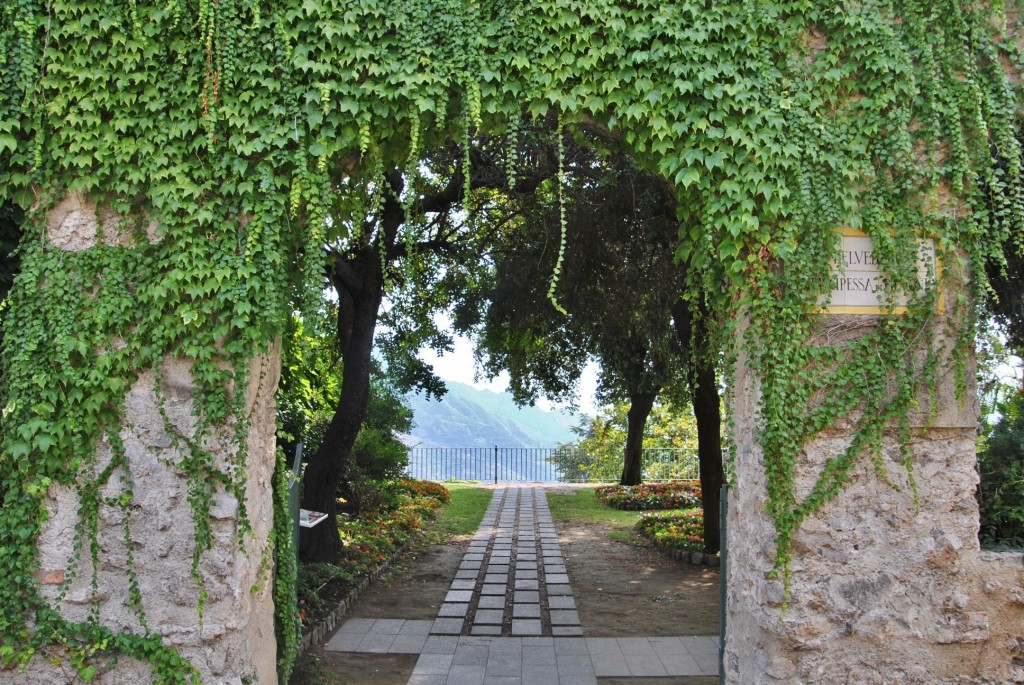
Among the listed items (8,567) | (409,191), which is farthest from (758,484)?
(8,567)

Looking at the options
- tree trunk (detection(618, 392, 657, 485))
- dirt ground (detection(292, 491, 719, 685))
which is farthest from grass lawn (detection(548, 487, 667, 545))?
tree trunk (detection(618, 392, 657, 485))

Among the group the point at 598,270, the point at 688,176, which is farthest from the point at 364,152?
the point at 598,270

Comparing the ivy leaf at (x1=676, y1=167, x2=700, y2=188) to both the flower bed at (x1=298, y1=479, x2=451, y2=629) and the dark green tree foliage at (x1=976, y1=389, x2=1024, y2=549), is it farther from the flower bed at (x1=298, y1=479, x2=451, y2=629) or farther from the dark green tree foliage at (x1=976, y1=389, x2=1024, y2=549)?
the flower bed at (x1=298, y1=479, x2=451, y2=629)

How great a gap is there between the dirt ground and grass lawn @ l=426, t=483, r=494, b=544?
2.66 feet

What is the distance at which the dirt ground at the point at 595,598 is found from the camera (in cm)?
510

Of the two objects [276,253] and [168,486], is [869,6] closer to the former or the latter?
[276,253]

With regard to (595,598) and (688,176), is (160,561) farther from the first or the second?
(595,598)

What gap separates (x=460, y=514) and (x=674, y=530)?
440cm

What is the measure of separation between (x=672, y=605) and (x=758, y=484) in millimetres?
4026

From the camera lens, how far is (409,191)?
392 cm

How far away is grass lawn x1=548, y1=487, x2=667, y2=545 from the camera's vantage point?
1148cm

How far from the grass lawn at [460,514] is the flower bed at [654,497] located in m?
2.68

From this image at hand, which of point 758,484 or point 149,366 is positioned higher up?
point 149,366

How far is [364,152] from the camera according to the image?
12.6ft
